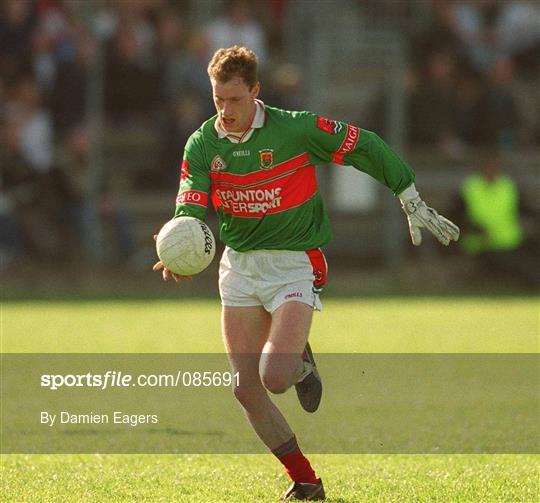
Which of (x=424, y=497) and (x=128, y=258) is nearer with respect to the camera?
(x=424, y=497)

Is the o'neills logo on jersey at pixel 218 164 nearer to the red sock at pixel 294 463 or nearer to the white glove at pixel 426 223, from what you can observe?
the white glove at pixel 426 223

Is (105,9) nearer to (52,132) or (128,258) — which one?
(52,132)

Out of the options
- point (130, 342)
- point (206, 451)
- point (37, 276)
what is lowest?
point (37, 276)

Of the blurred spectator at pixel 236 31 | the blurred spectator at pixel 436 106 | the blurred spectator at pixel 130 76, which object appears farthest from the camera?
the blurred spectator at pixel 436 106

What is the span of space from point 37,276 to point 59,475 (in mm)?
11889

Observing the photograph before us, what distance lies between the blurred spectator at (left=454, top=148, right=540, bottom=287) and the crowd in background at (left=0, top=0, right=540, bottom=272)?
130 centimetres

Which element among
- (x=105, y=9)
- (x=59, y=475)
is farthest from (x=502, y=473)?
(x=105, y=9)

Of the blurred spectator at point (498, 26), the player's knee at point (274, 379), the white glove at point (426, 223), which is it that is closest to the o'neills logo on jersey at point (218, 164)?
the white glove at point (426, 223)

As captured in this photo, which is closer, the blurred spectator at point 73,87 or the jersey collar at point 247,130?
the jersey collar at point 247,130

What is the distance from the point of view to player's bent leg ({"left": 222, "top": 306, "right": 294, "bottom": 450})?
21.5 feet

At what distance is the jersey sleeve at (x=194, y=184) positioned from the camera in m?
6.60

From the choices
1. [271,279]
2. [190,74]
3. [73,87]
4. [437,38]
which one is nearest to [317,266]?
[271,279]

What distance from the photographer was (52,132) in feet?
63.3

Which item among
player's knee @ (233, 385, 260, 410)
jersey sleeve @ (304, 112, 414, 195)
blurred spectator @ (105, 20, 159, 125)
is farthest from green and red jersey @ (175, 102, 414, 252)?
blurred spectator @ (105, 20, 159, 125)
